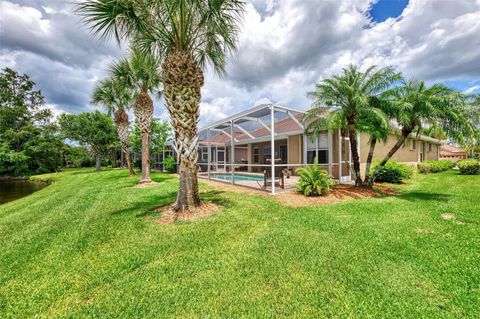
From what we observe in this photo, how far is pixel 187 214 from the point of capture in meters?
5.96

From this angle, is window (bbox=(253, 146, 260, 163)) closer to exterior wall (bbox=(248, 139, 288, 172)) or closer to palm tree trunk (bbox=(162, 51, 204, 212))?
exterior wall (bbox=(248, 139, 288, 172))

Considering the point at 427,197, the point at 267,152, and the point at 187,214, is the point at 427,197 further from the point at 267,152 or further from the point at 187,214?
the point at 267,152

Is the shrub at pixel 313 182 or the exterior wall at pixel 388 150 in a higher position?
the exterior wall at pixel 388 150

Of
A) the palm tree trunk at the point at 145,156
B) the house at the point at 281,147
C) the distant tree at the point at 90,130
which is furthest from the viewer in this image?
the distant tree at the point at 90,130

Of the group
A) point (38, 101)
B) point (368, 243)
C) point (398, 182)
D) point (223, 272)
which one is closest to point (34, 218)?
point (223, 272)

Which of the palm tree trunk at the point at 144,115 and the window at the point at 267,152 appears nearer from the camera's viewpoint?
the palm tree trunk at the point at 144,115

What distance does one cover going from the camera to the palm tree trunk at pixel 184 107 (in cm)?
582

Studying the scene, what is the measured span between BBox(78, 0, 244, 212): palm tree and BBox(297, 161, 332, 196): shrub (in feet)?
15.8

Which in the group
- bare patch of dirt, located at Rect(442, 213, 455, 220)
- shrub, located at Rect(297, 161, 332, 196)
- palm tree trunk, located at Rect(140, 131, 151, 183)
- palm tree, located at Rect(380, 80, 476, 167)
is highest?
palm tree, located at Rect(380, 80, 476, 167)

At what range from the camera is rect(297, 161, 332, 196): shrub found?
8.48 meters

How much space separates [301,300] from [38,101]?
45709mm

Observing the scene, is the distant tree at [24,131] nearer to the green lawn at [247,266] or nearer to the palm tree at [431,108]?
the green lawn at [247,266]

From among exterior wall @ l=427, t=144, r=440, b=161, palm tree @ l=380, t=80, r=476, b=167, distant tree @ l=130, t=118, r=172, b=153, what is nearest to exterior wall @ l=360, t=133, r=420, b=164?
palm tree @ l=380, t=80, r=476, b=167

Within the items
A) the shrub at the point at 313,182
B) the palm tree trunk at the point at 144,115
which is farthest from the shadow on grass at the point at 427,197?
the palm tree trunk at the point at 144,115
